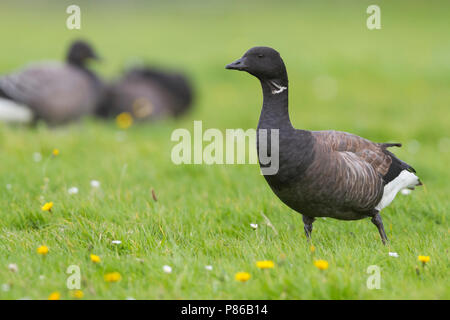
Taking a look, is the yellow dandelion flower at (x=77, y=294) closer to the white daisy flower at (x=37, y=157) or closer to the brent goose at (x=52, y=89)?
the white daisy flower at (x=37, y=157)

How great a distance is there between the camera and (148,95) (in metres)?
11.2

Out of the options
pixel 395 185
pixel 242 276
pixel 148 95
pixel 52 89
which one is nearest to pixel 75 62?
pixel 52 89

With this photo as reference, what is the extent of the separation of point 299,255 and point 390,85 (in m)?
10.4

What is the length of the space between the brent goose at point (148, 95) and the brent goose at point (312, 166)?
670 cm

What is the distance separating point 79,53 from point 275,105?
5.95 meters

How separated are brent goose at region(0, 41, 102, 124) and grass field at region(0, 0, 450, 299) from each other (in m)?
0.40

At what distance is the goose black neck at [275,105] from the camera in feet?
13.9

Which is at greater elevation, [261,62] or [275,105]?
[261,62]

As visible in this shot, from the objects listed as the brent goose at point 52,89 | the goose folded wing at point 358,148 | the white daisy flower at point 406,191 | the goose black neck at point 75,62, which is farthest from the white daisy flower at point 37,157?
the white daisy flower at point 406,191

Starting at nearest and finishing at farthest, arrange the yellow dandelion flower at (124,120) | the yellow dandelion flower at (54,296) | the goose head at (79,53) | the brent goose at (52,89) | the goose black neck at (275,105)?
the yellow dandelion flower at (54,296)
the goose black neck at (275,105)
the brent goose at (52,89)
the goose head at (79,53)
the yellow dandelion flower at (124,120)

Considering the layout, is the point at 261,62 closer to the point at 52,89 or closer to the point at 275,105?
the point at 275,105

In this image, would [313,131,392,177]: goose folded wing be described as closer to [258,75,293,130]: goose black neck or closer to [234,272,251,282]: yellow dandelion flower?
[258,75,293,130]: goose black neck

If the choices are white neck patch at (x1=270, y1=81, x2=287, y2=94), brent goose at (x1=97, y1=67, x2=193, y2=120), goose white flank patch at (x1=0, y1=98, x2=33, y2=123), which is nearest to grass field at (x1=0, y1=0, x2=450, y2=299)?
brent goose at (x1=97, y1=67, x2=193, y2=120)

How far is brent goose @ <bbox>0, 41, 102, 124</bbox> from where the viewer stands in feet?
28.6
